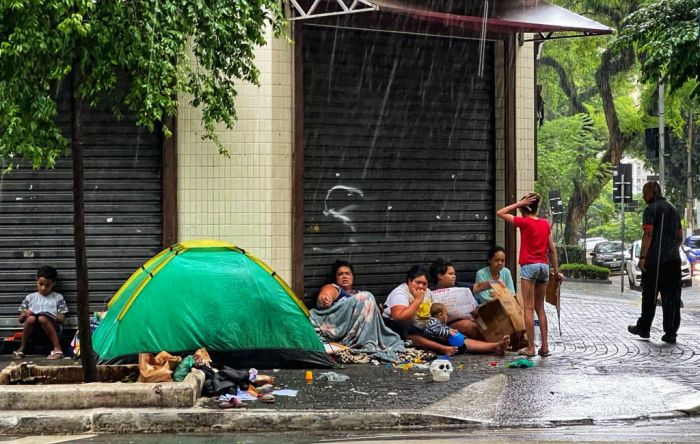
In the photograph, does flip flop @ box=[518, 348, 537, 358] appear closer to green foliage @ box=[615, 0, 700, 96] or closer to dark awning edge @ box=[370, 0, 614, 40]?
dark awning edge @ box=[370, 0, 614, 40]

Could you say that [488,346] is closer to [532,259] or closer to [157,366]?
[532,259]

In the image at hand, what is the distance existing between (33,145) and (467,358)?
17.8ft

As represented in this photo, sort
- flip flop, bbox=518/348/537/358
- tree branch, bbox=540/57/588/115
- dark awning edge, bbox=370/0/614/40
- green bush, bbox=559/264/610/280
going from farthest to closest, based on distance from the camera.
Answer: tree branch, bbox=540/57/588/115
green bush, bbox=559/264/610/280
dark awning edge, bbox=370/0/614/40
flip flop, bbox=518/348/537/358

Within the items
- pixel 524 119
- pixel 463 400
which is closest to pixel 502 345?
pixel 463 400

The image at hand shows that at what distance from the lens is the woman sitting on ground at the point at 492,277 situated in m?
12.6

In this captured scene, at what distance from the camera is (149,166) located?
12.3 m

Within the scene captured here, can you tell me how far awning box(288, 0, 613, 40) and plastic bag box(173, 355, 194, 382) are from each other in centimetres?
433

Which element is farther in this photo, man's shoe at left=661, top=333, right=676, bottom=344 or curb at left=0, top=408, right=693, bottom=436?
man's shoe at left=661, top=333, right=676, bottom=344

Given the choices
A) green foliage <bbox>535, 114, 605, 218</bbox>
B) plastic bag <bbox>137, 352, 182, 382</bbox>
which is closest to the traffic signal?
green foliage <bbox>535, 114, 605, 218</bbox>

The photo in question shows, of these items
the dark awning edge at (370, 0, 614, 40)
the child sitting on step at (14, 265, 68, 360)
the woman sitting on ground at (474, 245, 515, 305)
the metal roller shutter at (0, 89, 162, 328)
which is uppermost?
the dark awning edge at (370, 0, 614, 40)

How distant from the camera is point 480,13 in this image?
1332 centimetres

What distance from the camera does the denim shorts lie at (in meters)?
11.6

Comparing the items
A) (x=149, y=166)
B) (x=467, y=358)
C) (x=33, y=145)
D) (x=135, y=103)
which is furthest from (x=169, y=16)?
(x=467, y=358)

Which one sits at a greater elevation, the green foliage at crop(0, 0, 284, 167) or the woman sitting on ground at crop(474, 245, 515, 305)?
the green foliage at crop(0, 0, 284, 167)
